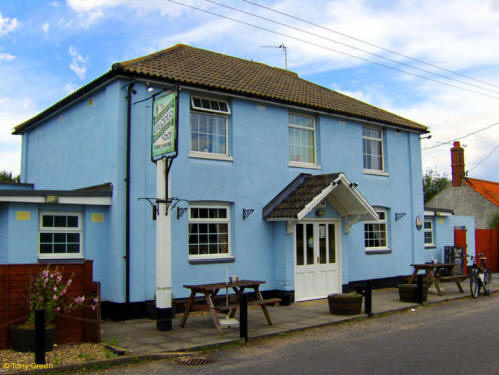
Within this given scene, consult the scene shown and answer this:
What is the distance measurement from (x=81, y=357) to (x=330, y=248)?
899 centimetres

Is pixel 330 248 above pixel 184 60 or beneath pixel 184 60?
beneath

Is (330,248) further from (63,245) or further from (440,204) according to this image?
(440,204)

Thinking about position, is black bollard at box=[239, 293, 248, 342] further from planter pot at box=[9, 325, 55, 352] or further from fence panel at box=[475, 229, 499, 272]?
fence panel at box=[475, 229, 499, 272]

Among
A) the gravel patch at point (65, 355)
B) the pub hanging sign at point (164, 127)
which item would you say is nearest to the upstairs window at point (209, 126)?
the pub hanging sign at point (164, 127)

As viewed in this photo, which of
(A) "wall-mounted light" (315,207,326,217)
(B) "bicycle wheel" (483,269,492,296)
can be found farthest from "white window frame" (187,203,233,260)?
(B) "bicycle wheel" (483,269,492,296)

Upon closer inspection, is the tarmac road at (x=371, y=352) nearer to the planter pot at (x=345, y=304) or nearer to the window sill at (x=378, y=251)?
the planter pot at (x=345, y=304)

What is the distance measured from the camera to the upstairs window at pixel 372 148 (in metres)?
17.5

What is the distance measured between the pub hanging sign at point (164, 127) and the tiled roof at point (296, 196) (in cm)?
443

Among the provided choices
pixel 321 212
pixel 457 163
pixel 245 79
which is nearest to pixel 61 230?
pixel 245 79

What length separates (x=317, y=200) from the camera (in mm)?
13344

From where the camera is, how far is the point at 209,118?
13523mm

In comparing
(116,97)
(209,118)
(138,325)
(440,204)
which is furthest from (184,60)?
(440,204)

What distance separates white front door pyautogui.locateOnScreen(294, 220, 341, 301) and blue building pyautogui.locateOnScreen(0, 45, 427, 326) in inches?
1.6

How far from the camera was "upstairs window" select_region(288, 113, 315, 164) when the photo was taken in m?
15.4
